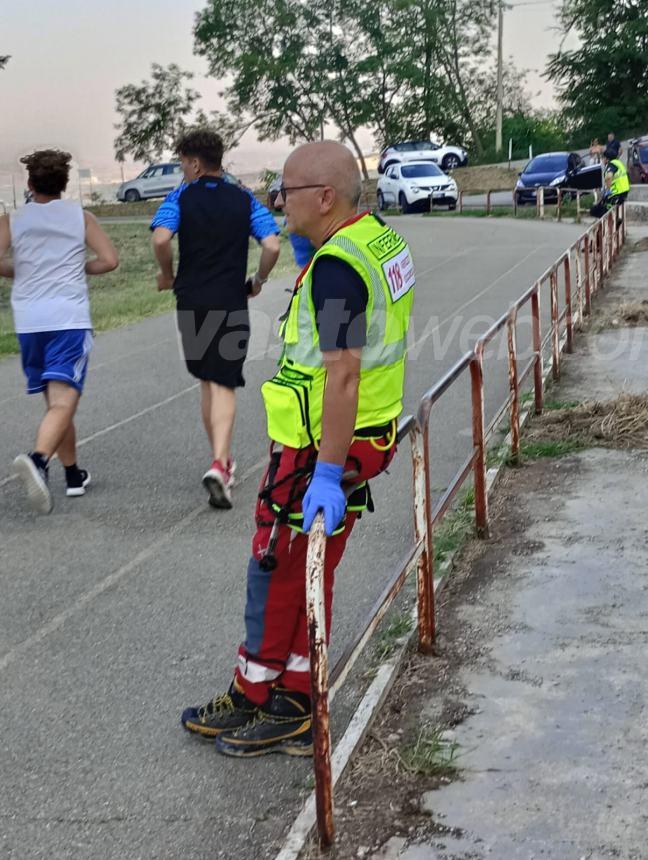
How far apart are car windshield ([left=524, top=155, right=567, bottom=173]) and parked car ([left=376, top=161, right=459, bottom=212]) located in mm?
2472

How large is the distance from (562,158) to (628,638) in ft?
111

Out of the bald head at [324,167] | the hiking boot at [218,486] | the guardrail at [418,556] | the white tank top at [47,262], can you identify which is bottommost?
the hiking boot at [218,486]

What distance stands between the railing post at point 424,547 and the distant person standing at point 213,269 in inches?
92.5

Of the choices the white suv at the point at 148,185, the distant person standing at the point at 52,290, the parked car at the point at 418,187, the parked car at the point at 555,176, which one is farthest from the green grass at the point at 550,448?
the white suv at the point at 148,185

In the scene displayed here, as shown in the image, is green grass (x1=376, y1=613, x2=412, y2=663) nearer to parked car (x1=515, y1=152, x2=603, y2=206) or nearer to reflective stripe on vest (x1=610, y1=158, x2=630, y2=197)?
reflective stripe on vest (x1=610, y1=158, x2=630, y2=197)

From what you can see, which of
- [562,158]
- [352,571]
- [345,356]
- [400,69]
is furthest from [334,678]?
[400,69]

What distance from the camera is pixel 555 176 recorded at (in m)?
36.0

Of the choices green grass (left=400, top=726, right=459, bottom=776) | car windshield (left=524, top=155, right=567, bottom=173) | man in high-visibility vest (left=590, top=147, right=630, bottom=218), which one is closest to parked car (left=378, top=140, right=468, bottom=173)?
car windshield (left=524, top=155, right=567, bottom=173)

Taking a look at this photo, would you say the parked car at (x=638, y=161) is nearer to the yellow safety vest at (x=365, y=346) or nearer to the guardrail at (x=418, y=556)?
the guardrail at (x=418, y=556)

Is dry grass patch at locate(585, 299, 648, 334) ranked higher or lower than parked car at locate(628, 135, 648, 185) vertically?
higher

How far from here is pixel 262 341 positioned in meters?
13.9

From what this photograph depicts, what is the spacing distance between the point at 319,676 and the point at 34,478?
3646 mm

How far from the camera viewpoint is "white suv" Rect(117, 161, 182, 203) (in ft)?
182

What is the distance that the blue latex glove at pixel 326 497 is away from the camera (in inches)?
140
